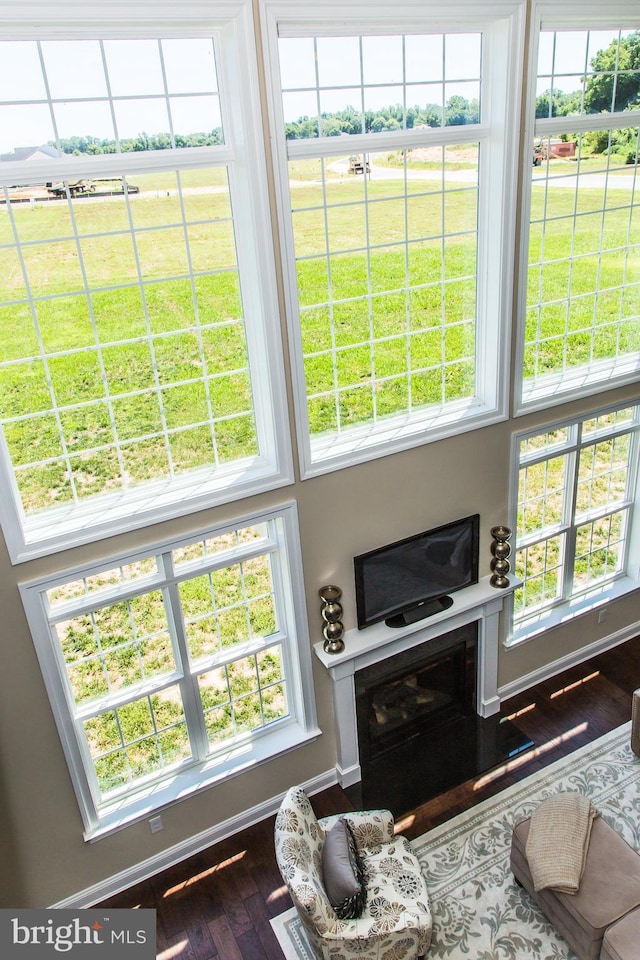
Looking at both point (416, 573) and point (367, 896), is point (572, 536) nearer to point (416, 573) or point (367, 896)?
point (416, 573)

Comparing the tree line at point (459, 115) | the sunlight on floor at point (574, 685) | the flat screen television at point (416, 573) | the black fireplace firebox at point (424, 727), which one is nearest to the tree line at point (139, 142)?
the tree line at point (459, 115)

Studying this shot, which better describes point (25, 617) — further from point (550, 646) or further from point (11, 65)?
point (550, 646)

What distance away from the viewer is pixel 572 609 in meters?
6.78

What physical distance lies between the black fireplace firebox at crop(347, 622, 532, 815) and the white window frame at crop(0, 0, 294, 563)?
1.96 metres

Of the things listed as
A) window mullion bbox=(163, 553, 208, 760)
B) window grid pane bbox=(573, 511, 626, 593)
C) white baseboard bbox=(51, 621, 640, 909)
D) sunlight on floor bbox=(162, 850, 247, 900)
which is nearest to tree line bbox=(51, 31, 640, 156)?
window mullion bbox=(163, 553, 208, 760)

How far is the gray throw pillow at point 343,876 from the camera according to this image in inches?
166

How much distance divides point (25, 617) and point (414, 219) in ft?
11.2

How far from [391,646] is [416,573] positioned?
57 cm

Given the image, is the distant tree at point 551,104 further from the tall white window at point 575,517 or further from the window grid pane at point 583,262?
the tall white window at point 575,517

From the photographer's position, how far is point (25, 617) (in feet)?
13.9

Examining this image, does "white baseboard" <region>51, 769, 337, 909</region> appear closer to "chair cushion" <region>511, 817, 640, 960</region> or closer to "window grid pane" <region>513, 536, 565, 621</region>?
"chair cushion" <region>511, 817, 640, 960</region>

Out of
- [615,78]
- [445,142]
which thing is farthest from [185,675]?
[615,78]

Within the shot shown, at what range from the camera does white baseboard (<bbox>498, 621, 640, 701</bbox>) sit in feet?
21.6

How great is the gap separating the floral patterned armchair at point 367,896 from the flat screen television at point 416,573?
1.47 m
